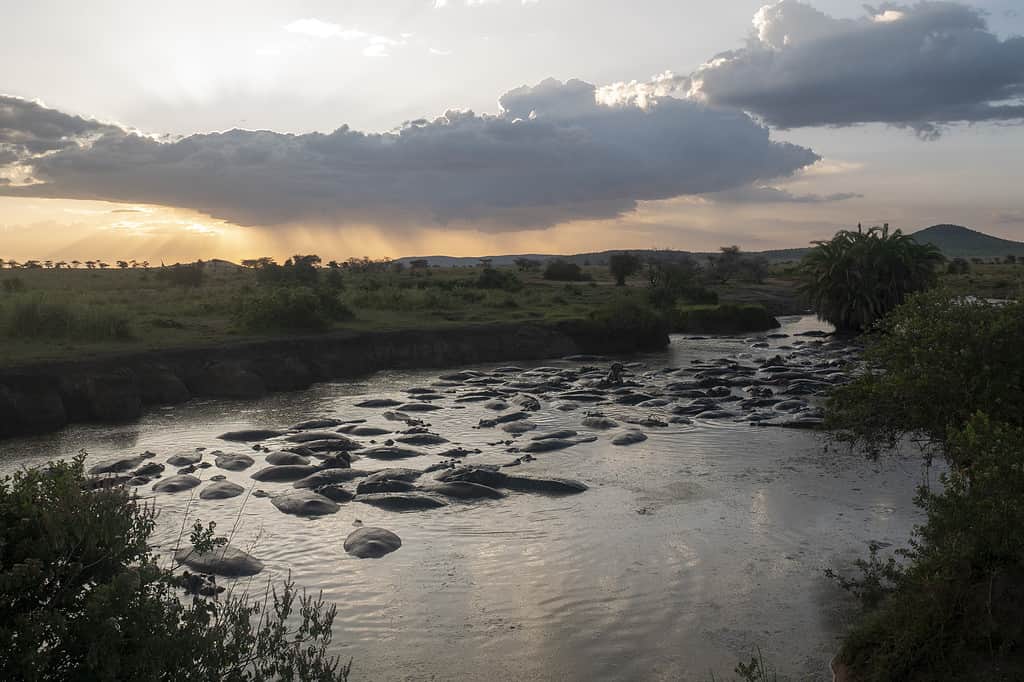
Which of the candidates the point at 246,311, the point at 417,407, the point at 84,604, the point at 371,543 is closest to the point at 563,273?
the point at 246,311

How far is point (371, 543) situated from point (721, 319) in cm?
4633

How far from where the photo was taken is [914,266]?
163 ft

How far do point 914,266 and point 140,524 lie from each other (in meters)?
51.2

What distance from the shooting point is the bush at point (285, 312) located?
37.9m

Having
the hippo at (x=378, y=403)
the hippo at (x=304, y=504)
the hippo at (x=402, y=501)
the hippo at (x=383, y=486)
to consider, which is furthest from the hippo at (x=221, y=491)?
the hippo at (x=378, y=403)

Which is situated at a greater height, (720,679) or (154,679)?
(154,679)

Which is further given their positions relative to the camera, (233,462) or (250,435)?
(250,435)

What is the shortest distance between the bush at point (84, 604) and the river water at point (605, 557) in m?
3.85

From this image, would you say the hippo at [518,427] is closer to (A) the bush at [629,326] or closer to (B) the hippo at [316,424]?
(B) the hippo at [316,424]

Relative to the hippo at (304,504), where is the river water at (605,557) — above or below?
below

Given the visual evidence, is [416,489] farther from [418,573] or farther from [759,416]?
[759,416]

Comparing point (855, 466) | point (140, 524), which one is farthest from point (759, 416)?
point (140, 524)

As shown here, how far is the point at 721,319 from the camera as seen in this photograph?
57.2m

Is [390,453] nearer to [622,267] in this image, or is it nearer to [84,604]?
[84,604]
